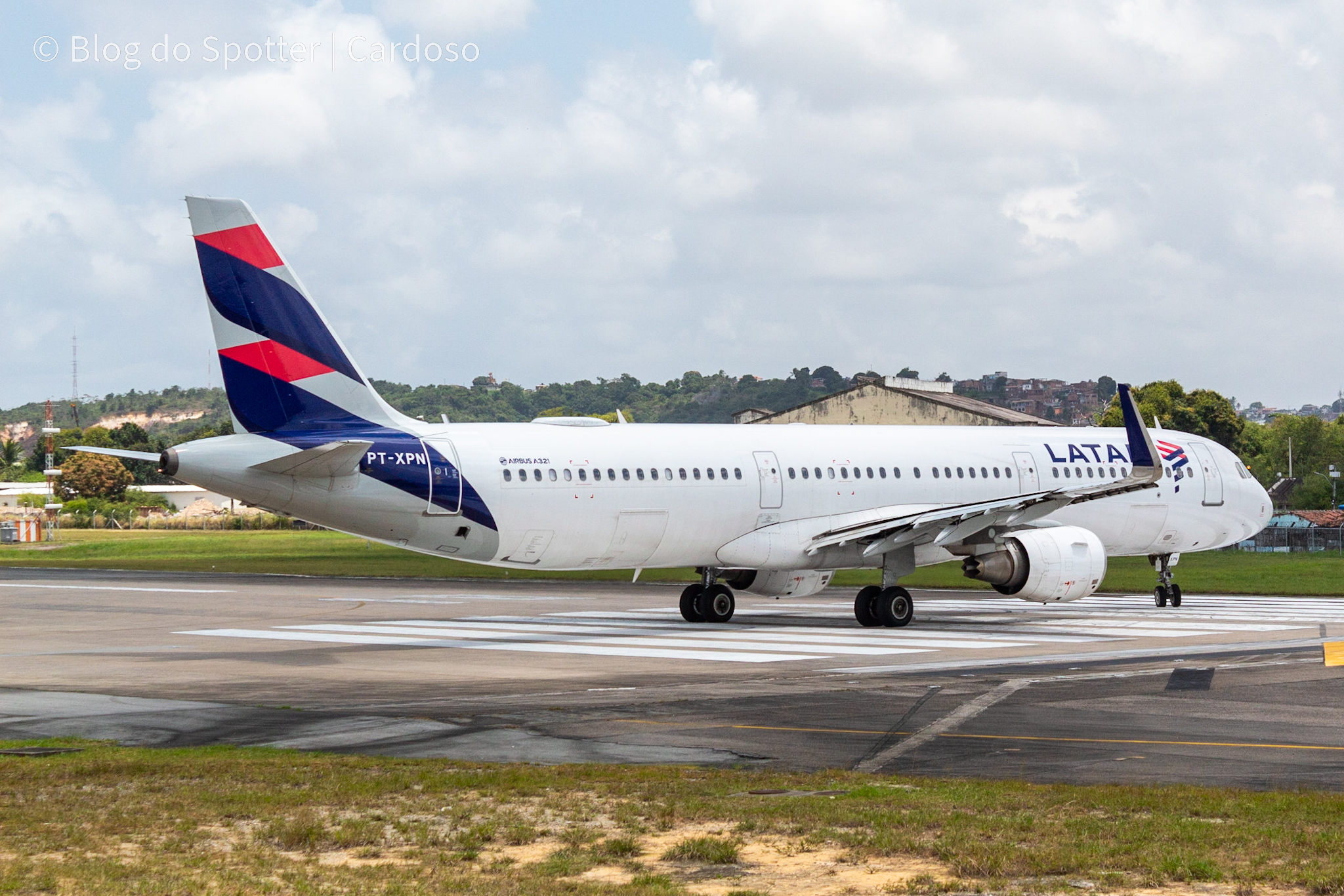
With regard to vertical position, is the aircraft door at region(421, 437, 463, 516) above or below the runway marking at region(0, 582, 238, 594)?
above

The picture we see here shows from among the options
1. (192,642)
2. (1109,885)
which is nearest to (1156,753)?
(1109,885)

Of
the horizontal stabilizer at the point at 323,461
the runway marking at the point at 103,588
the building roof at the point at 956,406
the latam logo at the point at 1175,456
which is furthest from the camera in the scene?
the building roof at the point at 956,406

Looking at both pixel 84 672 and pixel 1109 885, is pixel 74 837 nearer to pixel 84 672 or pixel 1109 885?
pixel 1109 885

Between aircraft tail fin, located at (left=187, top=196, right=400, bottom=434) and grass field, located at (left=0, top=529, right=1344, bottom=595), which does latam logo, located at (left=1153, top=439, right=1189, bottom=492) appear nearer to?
grass field, located at (left=0, top=529, right=1344, bottom=595)

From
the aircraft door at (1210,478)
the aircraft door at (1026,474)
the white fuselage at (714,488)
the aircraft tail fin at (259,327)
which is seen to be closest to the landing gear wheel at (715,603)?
the white fuselage at (714,488)

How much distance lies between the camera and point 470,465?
84.9 feet

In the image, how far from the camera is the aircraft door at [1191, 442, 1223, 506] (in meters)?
35.2

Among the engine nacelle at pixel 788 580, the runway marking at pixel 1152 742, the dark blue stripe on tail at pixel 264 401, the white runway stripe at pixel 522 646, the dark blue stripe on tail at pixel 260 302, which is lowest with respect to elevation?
the white runway stripe at pixel 522 646

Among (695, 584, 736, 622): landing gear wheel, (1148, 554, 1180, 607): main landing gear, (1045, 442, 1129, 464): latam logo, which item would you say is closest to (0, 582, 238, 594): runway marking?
(695, 584, 736, 622): landing gear wheel

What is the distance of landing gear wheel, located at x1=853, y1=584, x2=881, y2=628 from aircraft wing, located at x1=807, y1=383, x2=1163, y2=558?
736mm

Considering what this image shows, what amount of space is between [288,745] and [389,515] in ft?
38.2

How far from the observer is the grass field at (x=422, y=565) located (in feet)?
147

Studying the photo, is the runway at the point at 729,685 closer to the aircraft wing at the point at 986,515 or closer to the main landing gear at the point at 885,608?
the main landing gear at the point at 885,608

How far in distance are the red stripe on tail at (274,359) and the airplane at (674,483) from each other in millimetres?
27
